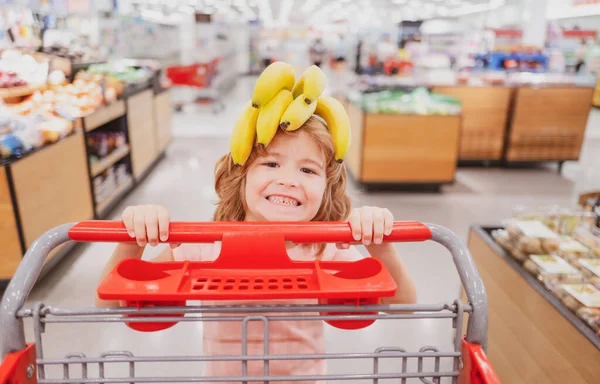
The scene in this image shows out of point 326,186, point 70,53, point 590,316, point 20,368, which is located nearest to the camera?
point 20,368

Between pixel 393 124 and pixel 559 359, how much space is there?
12.8 ft

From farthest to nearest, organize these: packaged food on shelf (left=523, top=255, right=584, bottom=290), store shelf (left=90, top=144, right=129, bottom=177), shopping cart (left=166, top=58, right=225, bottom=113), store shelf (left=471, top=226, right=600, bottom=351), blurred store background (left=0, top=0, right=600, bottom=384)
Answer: shopping cart (left=166, top=58, right=225, bottom=113) → store shelf (left=90, top=144, right=129, bottom=177) → blurred store background (left=0, top=0, right=600, bottom=384) → packaged food on shelf (left=523, top=255, right=584, bottom=290) → store shelf (left=471, top=226, right=600, bottom=351)

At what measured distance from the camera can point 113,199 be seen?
187 inches

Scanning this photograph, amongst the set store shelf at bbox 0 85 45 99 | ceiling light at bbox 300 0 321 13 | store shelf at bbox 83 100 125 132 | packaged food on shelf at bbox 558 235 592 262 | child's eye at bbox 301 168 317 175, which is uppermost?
ceiling light at bbox 300 0 321 13

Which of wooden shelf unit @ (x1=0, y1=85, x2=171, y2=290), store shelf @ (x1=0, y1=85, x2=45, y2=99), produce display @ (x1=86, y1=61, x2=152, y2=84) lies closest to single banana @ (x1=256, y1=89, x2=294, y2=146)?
wooden shelf unit @ (x1=0, y1=85, x2=171, y2=290)

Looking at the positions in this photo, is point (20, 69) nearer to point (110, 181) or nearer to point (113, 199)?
point (110, 181)

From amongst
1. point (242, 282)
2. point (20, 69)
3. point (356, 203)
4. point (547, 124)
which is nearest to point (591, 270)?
point (242, 282)

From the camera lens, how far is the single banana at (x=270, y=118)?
101cm

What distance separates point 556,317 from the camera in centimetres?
177

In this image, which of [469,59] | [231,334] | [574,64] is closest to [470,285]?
[231,334]

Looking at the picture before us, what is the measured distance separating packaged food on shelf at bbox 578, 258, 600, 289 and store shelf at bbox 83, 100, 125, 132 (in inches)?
155

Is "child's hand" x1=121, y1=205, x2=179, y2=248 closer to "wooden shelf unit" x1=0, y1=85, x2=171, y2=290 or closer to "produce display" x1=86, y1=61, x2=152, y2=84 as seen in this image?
"wooden shelf unit" x1=0, y1=85, x2=171, y2=290

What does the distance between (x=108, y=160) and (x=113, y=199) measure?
398mm

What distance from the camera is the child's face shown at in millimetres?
1051
